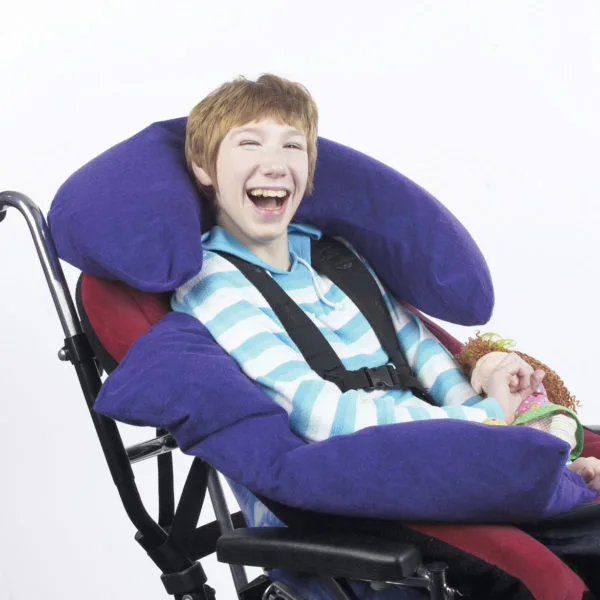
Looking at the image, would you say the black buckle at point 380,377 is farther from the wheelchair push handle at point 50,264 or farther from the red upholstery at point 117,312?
the wheelchair push handle at point 50,264

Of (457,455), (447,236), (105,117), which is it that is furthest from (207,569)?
(457,455)

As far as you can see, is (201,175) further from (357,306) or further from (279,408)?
(279,408)

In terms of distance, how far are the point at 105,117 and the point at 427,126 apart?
72 centimetres

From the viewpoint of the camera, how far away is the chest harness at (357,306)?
2.19m

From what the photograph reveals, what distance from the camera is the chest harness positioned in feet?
7.18

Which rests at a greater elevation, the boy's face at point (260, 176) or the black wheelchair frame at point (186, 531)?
the boy's face at point (260, 176)

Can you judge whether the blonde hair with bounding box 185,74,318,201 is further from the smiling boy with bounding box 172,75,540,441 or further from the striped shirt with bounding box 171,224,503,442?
the striped shirt with bounding box 171,224,503,442

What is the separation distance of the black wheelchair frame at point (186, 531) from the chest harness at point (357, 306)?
246 mm

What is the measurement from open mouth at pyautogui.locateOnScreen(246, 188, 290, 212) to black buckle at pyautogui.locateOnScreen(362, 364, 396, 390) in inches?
10.8

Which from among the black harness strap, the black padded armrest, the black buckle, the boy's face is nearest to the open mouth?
the boy's face

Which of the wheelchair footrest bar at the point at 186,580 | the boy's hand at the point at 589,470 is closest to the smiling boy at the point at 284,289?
the boy's hand at the point at 589,470

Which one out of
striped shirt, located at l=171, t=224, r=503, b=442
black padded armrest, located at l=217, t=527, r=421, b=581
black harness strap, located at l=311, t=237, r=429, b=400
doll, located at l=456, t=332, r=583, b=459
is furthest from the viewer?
black harness strap, located at l=311, t=237, r=429, b=400

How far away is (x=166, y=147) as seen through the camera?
228cm

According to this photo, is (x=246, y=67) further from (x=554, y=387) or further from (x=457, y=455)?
(x=457, y=455)
